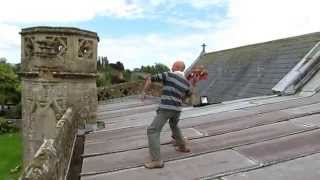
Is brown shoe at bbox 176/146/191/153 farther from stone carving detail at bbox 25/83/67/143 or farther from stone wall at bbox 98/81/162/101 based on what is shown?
stone wall at bbox 98/81/162/101

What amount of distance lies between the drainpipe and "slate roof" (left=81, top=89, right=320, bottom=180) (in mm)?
2709

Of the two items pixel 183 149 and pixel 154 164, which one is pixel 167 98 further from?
pixel 183 149

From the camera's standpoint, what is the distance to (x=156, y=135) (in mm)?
6270

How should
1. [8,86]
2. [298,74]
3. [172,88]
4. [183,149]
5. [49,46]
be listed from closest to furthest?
[172,88]
[183,149]
[49,46]
[298,74]
[8,86]

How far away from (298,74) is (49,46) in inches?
307

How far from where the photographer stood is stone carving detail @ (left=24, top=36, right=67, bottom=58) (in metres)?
9.86

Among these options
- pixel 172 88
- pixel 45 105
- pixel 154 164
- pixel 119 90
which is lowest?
pixel 154 164

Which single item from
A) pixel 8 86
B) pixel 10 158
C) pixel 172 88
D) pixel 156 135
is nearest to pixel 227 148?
pixel 156 135

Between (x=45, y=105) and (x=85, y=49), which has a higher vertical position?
(x=85, y=49)

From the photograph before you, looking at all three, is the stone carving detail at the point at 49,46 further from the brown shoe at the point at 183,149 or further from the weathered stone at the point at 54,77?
the brown shoe at the point at 183,149

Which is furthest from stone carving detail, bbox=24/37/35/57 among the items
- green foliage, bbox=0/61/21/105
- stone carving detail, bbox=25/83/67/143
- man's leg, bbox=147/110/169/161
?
green foliage, bbox=0/61/21/105

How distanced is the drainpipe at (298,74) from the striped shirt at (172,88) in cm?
739

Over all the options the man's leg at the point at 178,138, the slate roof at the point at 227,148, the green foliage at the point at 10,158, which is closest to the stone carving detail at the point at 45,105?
the slate roof at the point at 227,148

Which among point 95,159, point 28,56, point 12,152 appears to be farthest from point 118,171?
point 12,152
